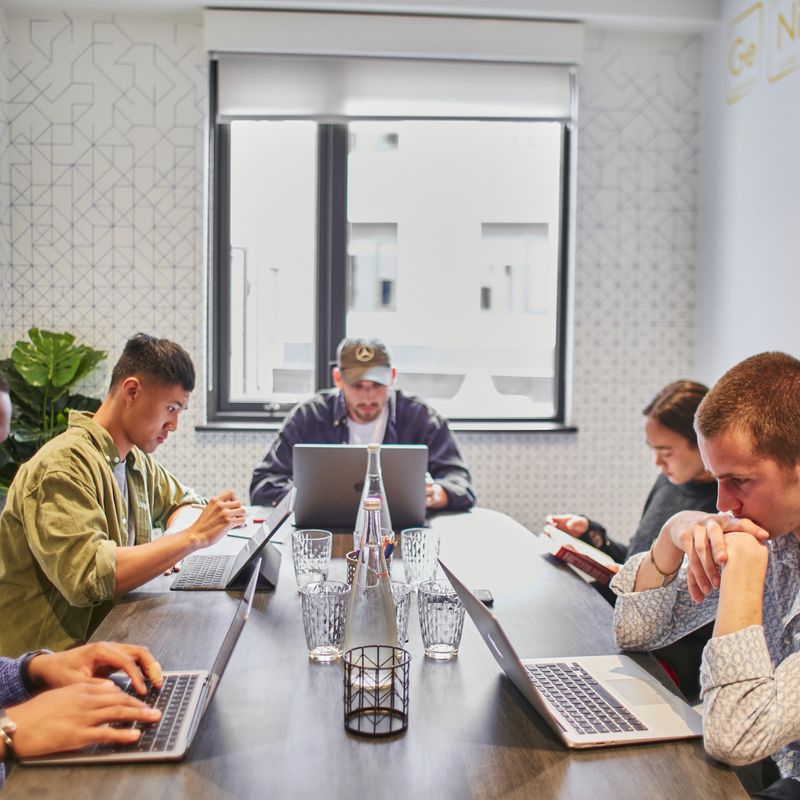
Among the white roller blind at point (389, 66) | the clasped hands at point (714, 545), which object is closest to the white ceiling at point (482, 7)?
the white roller blind at point (389, 66)

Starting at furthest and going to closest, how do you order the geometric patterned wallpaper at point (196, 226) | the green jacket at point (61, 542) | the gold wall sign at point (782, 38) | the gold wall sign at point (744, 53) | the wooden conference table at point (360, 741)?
the geometric patterned wallpaper at point (196, 226), the gold wall sign at point (744, 53), the gold wall sign at point (782, 38), the green jacket at point (61, 542), the wooden conference table at point (360, 741)

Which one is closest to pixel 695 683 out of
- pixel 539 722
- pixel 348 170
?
pixel 539 722

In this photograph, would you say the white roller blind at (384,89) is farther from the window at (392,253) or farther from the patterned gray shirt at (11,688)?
the patterned gray shirt at (11,688)

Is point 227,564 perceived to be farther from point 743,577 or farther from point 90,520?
point 743,577

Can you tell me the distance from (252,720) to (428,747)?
10.1 inches

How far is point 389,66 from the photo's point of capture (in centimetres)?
401

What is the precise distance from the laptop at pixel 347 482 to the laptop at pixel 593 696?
95 cm

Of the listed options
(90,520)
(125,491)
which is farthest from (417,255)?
(90,520)

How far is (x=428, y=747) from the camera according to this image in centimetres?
112

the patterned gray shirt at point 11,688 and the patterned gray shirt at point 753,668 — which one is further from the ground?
the patterned gray shirt at point 753,668

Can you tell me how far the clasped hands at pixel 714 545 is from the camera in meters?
1.26

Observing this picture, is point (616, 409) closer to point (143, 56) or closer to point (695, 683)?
point (695, 683)

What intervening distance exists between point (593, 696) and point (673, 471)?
1.17 meters

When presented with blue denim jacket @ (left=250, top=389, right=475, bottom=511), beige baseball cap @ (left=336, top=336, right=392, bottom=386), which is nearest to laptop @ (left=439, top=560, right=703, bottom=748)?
blue denim jacket @ (left=250, top=389, right=475, bottom=511)
